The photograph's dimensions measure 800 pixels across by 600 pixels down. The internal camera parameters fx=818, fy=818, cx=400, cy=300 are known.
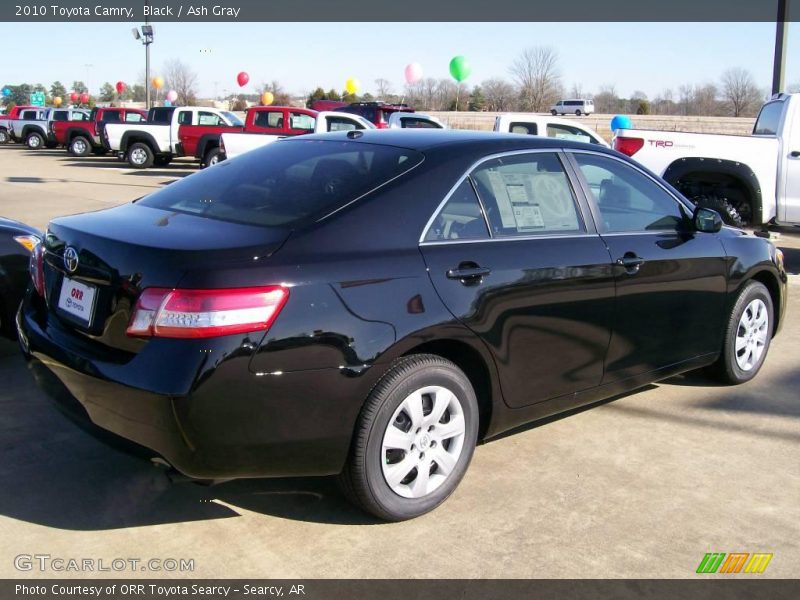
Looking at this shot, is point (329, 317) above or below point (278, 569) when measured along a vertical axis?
above

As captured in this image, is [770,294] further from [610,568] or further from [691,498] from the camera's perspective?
[610,568]

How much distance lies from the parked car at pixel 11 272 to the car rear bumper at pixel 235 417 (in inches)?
94.0

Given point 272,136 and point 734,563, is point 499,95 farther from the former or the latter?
point 734,563

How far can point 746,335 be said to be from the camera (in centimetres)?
531

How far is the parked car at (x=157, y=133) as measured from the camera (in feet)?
78.5

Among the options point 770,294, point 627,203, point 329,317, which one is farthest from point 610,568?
point 770,294

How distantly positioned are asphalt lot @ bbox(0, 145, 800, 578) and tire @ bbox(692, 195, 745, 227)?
505cm

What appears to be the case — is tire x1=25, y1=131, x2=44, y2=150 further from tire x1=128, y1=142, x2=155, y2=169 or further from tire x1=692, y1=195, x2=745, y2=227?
tire x1=692, y1=195, x2=745, y2=227

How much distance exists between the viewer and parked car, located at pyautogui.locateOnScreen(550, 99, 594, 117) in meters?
65.8

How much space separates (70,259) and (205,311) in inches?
33.4

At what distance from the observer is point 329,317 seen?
10.1 ft

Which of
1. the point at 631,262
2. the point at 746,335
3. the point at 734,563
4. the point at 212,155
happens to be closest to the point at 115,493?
the point at 734,563

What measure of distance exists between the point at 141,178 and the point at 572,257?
19420 mm
